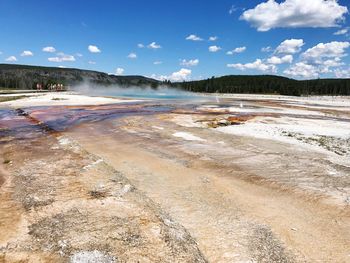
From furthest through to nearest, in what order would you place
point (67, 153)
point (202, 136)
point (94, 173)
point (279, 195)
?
1. point (202, 136)
2. point (67, 153)
3. point (94, 173)
4. point (279, 195)

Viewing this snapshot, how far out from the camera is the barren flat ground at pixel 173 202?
564 cm

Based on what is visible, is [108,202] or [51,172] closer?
[108,202]

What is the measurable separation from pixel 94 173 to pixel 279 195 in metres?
4.93

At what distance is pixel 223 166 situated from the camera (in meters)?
11.2

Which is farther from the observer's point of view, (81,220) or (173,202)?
(173,202)

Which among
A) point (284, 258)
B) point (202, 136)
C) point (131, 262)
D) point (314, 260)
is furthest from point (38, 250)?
point (202, 136)

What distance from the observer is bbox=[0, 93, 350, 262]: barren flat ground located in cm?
564

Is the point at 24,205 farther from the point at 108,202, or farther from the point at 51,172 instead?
the point at 51,172

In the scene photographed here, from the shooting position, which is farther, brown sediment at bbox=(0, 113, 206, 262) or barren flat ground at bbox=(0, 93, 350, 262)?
barren flat ground at bbox=(0, 93, 350, 262)

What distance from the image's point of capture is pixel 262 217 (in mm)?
7062

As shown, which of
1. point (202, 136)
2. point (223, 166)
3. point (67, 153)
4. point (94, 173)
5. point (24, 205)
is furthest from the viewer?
point (202, 136)

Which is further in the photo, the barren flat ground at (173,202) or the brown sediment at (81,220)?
the barren flat ground at (173,202)

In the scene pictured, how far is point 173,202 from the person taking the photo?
773cm

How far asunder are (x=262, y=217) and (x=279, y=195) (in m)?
1.65
